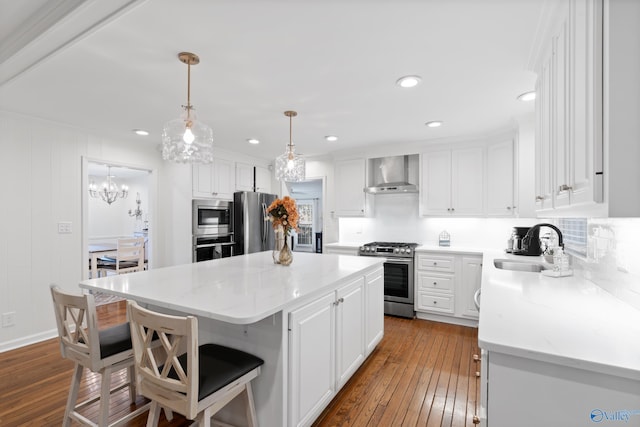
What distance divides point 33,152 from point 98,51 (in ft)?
7.22

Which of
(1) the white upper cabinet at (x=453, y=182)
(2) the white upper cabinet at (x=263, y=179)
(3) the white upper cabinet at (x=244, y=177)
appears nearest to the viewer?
(1) the white upper cabinet at (x=453, y=182)

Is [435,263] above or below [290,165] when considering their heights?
below

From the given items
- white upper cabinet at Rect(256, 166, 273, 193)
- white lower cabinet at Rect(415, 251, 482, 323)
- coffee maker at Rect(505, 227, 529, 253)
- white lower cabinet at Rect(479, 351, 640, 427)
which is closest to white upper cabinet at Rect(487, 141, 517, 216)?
coffee maker at Rect(505, 227, 529, 253)

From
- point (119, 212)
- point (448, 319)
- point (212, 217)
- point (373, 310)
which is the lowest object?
point (448, 319)

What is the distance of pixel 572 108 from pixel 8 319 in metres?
4.79

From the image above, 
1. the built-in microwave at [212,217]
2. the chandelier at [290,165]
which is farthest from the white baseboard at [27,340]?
the chandelier at [290,165]

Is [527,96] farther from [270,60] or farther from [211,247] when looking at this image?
[211,247]

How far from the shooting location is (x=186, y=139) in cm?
206

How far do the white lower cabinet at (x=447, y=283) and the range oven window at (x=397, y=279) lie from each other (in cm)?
14

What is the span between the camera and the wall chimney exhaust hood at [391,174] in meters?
4.41

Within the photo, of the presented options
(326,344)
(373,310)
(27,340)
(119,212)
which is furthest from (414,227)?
(119,212)

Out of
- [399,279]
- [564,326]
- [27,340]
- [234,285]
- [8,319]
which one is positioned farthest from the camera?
[399,279]

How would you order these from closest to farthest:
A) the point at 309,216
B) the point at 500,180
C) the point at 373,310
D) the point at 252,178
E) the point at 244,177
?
the point at 373,310 < the point at 500,180 < the point at 244,177 < the point at 252,178 < the point at 309,216

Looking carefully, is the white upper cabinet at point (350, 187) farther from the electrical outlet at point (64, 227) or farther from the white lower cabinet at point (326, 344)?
the electrical outlet at point (64, 227)
